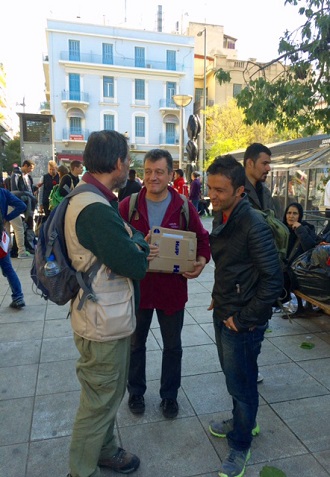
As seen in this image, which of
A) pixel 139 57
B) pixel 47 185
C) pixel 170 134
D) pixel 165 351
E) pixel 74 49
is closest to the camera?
pixel 165 351

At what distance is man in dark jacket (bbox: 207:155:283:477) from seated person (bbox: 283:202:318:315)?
2.27 meters

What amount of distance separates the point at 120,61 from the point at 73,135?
27.4 feet

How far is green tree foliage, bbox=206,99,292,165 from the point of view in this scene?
80.8 feet

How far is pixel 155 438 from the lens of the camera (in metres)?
2.42

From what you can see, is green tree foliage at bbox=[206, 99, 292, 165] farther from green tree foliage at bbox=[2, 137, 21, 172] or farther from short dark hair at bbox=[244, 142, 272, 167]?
short dark hair at bbox=[244, 142, 272, 167]

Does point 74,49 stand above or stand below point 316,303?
above

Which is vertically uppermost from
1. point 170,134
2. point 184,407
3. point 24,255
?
point 170,134

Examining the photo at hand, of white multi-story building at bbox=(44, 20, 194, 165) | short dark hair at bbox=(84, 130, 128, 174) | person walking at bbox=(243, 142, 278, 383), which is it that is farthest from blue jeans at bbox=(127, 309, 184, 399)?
white multi-story building at bbox=(44, 20, 194, 165)

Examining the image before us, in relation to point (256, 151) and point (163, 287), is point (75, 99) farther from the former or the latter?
point (163, 287)

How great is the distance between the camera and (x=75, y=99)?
33.8 meters

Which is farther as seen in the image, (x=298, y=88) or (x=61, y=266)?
(x=298, y=88)

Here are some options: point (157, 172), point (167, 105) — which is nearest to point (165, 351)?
point (157, 172)

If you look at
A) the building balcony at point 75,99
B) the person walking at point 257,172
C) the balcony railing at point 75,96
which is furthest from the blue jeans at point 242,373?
the balcony railing at point 75,96

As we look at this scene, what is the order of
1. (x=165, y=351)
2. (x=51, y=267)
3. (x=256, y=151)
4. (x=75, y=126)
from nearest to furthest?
(x=51, y=267)
(x=165, y=351)
(x=256, y=151)
(x=75, y=126)
